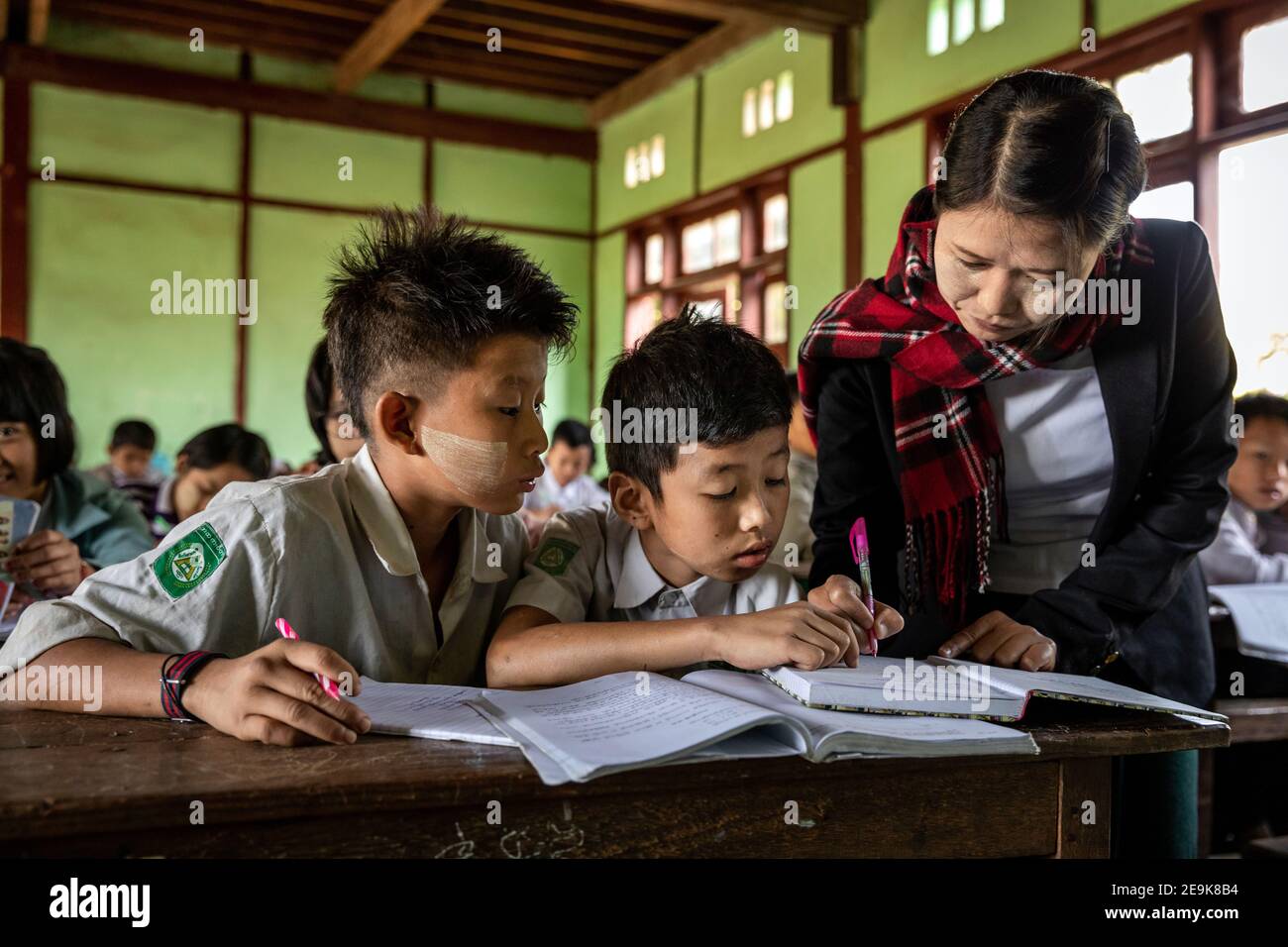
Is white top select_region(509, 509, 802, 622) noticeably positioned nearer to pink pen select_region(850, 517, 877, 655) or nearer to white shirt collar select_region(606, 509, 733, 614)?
white shirt collar select_region(606, 509, 733, 614)

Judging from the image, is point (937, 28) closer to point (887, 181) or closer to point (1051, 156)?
point (887, 181)

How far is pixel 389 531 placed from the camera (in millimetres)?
1405

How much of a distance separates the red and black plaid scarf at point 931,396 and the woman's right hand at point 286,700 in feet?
3.02

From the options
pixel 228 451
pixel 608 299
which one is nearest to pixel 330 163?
pixel 608 299

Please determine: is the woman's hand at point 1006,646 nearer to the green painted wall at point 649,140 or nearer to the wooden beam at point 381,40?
the wooden beam at point 381,40

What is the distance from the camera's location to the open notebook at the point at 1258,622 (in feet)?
9.04

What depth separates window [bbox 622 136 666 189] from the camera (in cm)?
867

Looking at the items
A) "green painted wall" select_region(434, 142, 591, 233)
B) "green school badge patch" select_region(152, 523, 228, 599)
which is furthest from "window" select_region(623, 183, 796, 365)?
"green school badge patch" select_region(152, 523, 228, 599)

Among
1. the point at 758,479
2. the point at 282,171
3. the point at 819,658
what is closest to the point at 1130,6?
the point at 758,479

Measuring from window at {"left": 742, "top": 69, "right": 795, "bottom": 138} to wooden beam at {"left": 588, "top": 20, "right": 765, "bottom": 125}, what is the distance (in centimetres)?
34

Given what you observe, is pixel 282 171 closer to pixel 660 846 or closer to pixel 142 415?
pixel 142 415

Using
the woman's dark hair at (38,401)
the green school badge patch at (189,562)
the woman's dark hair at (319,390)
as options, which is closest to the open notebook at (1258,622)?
the woman's dark hair at (319,390)

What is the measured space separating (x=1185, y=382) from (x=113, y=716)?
137 centimetres

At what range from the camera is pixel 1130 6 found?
500 centimetres
